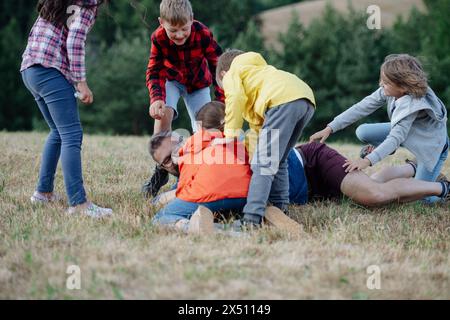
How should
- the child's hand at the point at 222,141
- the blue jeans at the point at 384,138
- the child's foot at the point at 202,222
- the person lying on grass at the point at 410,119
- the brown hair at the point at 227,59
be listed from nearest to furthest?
the child's foot at the point at 202,222, the child's hand at the point at 222,141, the brown hair at the point at 227,59, the person lying on grass at the point at 410,119, the blue jeans at the point at 384,138

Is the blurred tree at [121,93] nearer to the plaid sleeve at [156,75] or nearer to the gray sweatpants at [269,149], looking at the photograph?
the plaid sleeve at [156,75]

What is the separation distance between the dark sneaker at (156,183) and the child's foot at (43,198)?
2.30 ft

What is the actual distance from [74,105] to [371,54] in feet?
81.3

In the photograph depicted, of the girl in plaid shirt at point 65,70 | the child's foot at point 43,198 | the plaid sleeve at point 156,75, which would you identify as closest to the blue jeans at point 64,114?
the girl in plaid shirt at point 65,70

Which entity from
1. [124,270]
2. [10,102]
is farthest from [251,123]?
[10,102]

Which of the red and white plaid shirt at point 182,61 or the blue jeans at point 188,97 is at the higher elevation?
the red and white plaid shirt at point 182,61

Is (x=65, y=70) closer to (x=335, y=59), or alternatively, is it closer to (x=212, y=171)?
(x=212, y=171)

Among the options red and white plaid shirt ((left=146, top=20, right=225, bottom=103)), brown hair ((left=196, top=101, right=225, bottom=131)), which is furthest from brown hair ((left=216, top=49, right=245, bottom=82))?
red and white plaid shirt ((left=146, top=20, right=225, bottom=103))

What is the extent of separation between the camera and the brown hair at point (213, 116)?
432 centimetres

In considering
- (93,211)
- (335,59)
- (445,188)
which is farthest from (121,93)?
(445,188)

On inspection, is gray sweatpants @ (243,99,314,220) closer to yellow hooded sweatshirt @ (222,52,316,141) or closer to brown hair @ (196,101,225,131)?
yellow hooded sweatshirt @ (222,52,316,141)

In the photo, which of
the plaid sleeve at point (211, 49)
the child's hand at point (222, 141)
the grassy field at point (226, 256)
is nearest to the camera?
the grassy field at point (226, 256)

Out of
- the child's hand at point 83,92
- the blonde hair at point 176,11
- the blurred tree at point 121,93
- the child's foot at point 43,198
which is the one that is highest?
the blonde hair at point 176,11

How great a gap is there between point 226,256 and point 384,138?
238 centimetres
